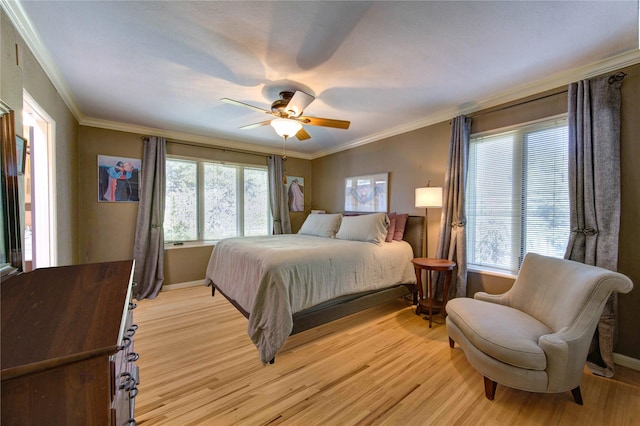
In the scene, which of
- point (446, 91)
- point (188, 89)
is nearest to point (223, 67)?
point (188, 89)

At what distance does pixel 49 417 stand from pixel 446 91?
3334 mm

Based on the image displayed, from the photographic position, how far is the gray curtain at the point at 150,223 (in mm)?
3750

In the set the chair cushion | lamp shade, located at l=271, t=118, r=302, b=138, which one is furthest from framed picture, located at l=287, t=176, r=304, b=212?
the chair cushion

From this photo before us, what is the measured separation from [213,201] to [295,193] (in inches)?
65.1

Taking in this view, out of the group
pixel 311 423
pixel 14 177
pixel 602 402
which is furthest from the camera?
pixel 602 402

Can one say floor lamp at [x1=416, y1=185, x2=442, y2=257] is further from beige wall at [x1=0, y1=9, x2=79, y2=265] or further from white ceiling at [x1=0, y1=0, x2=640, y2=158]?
beige wall at [x1=0, y1=9, x2=79, y2=265]

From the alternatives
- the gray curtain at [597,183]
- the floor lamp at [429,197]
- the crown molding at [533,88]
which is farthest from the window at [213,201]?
the gray curtain at [597,183]

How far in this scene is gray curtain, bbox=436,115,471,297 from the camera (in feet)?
9.59

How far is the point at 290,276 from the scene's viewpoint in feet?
7.43

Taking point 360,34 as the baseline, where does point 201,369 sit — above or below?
below

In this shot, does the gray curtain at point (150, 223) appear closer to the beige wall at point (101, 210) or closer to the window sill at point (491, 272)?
the beige wall at point (101, 210)

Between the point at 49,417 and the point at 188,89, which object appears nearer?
the point at 49,417

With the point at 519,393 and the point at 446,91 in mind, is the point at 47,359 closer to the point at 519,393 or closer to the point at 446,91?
the point at 519,393

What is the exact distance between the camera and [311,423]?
5.05ft
